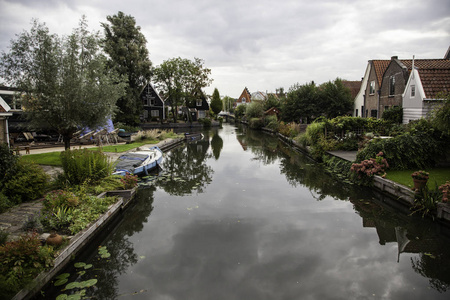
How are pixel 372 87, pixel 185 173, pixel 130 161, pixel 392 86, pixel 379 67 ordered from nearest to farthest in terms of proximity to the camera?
pixel 130 161
pixel 185 173
pixel 392 86
pixel 379 67
pixel 372 87

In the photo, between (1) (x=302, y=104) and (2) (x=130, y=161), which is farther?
(1) (x=302, y=104)

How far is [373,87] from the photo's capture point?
93.5 ft

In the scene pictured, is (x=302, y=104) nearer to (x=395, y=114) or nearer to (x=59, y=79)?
(x=395, y=114)

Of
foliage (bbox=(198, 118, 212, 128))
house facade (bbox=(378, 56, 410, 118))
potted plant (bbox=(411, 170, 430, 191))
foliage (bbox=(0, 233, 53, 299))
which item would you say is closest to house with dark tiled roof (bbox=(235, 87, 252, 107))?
foliage (bbox=(198, 118, 212, 128))

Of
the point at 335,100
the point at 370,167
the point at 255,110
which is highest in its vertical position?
the point at 335,100

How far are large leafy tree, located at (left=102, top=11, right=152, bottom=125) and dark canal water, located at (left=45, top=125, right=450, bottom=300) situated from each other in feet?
90.0

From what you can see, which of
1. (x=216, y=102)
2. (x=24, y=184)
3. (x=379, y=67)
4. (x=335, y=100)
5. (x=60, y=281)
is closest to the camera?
(x=60, y=281)

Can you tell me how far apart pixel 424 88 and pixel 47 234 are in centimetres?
2176

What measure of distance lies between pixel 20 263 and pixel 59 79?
9.61 meters

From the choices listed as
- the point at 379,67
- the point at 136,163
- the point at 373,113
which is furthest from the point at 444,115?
the point at 379,67

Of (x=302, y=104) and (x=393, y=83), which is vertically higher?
(x=393, y=83)

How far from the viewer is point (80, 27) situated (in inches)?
509

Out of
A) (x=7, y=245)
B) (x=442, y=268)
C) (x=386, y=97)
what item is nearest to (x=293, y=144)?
(x=386, y=97)

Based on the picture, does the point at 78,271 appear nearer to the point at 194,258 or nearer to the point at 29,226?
the point at 29,226
